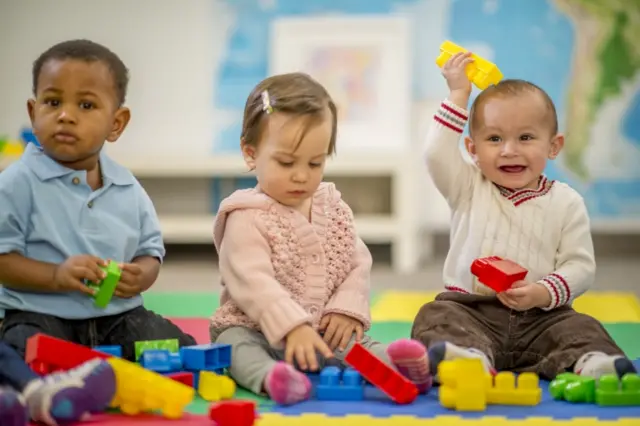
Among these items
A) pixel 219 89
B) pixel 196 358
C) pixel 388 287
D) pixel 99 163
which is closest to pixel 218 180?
pixel 219 89

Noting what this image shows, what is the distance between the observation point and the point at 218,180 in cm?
388

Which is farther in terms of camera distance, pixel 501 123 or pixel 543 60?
pixel 543 60

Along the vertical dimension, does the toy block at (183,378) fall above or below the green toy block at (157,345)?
below

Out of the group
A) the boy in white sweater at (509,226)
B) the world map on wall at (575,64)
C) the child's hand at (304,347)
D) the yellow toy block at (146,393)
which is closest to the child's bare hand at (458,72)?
the boy in white sweater at (509,226)

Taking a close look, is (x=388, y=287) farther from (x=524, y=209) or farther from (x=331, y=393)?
(x=331, y=393)

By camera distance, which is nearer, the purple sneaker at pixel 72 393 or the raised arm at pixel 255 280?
the purple sneaker at pixel 72 393

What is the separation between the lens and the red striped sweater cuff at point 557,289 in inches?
60.9

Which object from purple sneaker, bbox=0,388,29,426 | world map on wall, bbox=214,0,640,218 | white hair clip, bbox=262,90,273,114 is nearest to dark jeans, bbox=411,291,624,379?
white hair clip, bbox=262,90,273,114

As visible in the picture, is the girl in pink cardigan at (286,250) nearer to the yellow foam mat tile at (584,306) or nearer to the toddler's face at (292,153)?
the toddler's face at (292,153)

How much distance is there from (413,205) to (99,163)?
2015 millimetres

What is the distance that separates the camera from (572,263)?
1.59 meters

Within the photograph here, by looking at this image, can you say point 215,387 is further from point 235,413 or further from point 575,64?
point 575,64

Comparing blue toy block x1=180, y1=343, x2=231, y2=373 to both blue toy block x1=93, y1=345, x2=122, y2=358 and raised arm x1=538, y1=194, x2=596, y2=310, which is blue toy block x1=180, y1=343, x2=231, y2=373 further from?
raised arm x1=538, y1=194, x2=596, y2=310

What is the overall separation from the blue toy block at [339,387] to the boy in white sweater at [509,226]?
8.4 inches
